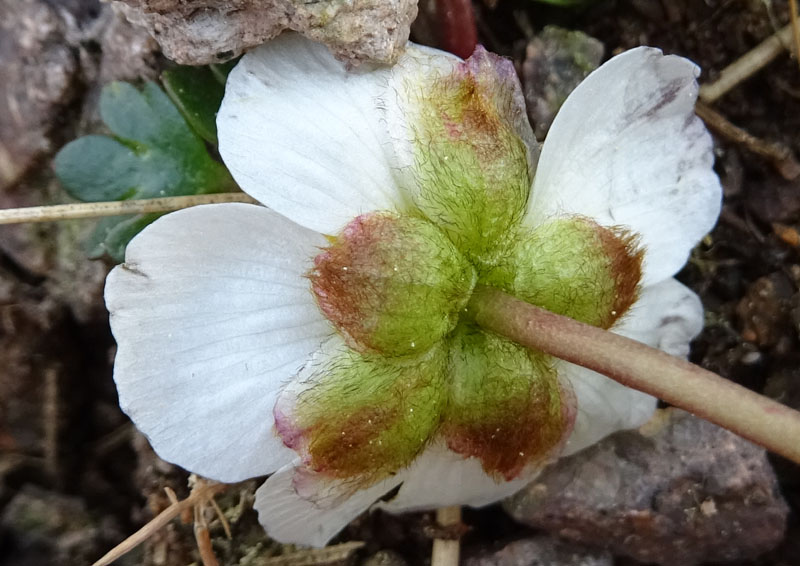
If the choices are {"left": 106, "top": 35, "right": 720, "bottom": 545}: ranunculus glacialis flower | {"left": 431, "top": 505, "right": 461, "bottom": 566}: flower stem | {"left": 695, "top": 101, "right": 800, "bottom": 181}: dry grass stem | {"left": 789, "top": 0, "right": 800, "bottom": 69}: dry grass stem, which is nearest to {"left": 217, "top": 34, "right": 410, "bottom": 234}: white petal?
{"left": 106, "top": 35, "right": 720, "bottom": 545}: ranunculus glacialis flower

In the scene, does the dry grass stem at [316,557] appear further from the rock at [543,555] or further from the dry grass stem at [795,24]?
the dry grass stem at [795,24]

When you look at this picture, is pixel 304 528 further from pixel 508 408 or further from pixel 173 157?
pixel 173 157

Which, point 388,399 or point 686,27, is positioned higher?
point 686,27

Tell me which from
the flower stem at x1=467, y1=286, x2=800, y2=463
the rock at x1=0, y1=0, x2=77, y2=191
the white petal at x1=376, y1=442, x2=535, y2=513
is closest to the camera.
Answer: the flower stem at x1=467, y1=286, x2=800, y2=463

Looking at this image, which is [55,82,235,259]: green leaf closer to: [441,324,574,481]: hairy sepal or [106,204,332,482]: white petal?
[106,204,332,482]: white petal

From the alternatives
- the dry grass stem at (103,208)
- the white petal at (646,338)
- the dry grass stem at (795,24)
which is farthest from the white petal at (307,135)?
the dry grass stem at (795,24)

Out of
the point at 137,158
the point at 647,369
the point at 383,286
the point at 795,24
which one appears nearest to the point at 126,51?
the point at 137,158

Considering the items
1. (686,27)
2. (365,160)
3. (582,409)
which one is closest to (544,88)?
(686,27)
